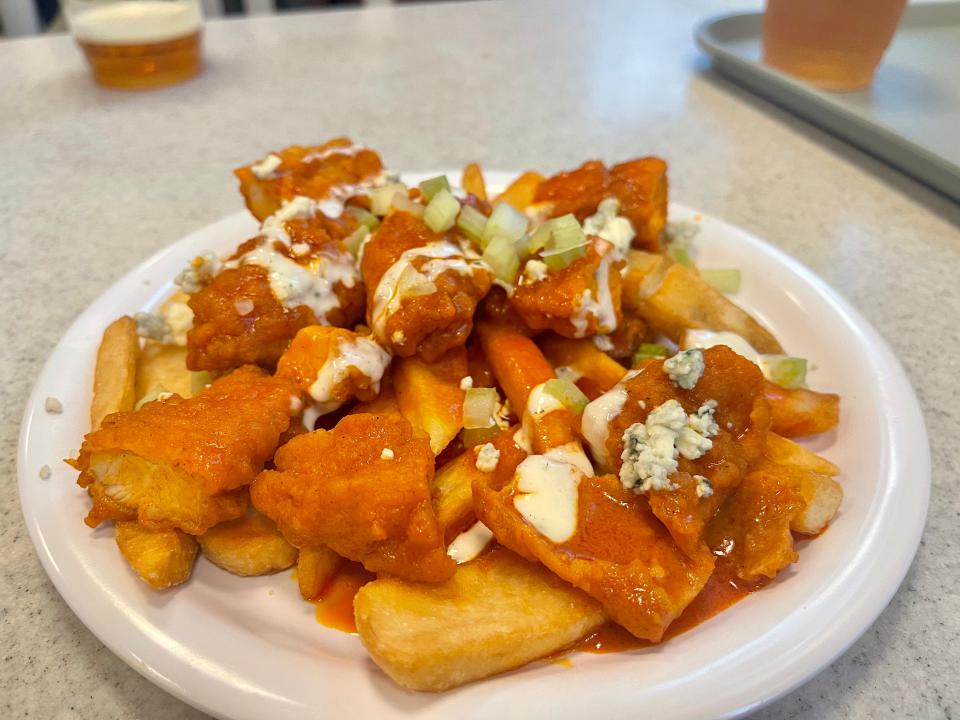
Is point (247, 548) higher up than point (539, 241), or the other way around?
point (539, 241)

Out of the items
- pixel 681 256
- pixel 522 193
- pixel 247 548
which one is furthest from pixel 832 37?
pixel 247 548

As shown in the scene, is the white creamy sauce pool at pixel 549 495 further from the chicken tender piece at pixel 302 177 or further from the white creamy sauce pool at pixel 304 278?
the chicken tender piece at pixel 302 177

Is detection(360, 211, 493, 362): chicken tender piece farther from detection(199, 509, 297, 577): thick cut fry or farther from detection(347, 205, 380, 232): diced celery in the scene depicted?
detection(199, 509, 297, 577): thick cut fry

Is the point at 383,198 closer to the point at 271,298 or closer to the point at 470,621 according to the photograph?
the point at 271,298

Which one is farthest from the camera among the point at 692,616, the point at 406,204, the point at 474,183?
the point at 474,183

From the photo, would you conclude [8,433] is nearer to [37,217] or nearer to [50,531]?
[50,531]

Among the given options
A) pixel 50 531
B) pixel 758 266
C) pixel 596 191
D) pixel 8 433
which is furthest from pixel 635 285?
pixel 8 433
